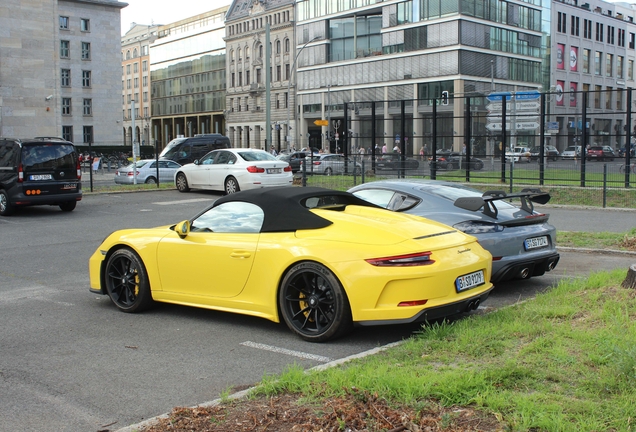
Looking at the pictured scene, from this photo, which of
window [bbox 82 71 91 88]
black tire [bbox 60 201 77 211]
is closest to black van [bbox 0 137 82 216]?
black tire [bbox 60 201 77 211]

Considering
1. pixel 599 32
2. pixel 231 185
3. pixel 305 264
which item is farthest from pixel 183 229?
pixel 599 32

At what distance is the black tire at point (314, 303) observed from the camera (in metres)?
6.00

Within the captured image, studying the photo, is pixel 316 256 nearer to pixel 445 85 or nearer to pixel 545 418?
pixel 545 418

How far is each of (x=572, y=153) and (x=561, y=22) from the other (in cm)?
6667

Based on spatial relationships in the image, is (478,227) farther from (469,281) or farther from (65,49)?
(65,49)

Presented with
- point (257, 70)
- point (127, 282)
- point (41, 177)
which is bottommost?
point (127, 282)

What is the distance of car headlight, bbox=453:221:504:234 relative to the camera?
27.1ft

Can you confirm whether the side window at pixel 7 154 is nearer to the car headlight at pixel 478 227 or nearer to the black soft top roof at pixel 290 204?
the black soft top roof at pixel 290 204

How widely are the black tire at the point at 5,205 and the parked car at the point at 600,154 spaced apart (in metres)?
17.5

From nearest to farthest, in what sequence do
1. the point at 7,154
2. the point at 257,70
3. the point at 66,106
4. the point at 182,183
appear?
1. the point at 7,154
2. the point at 182,183
3. the point at 66,106
4. the point at 257,70

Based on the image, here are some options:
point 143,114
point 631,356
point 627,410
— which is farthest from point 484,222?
point 143,114

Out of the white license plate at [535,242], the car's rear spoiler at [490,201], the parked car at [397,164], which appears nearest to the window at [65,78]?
the parked car at [397,164]

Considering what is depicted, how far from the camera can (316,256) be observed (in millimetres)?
6086

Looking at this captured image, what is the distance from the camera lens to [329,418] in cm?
402
